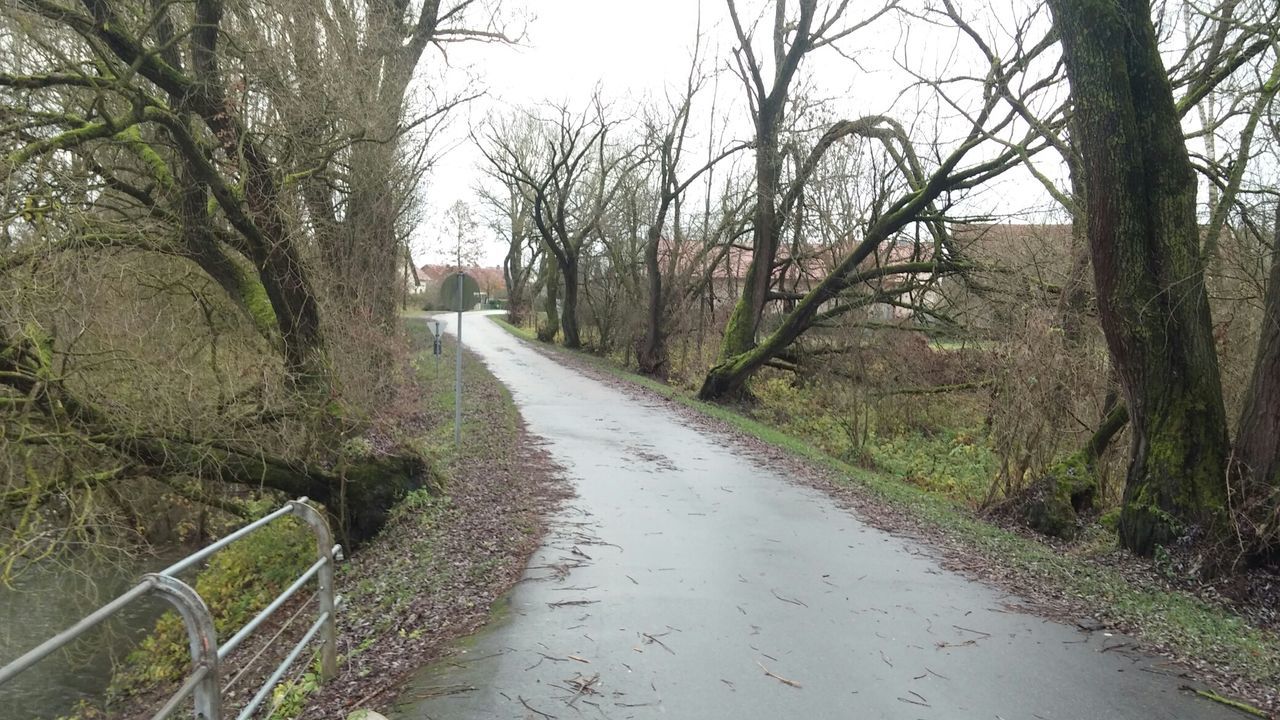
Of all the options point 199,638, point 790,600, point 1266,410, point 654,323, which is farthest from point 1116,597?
point 654,323

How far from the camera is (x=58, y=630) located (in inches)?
342

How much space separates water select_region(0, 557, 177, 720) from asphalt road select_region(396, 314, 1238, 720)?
3.78 m

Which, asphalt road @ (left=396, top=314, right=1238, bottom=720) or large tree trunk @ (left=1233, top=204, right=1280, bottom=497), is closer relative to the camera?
asphalt road @ (left=396, top=314, right=1238, bottom=720)

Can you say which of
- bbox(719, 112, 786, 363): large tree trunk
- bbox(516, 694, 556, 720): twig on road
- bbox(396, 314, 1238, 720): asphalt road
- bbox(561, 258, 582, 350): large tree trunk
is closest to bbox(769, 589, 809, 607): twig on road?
bbox(396, 314, 1238, 720): asphalt road

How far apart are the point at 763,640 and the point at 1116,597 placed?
332 cm

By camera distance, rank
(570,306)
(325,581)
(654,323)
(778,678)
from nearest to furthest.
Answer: (325,581) → (778,678) → (654,323) → (570,306)

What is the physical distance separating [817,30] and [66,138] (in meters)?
16.5

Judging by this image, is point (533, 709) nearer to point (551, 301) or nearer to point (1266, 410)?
point (1266, 410)

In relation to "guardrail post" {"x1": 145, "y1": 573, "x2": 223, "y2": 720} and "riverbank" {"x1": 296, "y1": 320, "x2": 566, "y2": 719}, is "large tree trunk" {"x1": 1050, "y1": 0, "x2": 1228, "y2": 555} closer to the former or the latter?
"riverbank" {"x1": 296, "y1": 320, "x2": 566, "y2": 719}

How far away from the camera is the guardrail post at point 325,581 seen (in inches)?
172

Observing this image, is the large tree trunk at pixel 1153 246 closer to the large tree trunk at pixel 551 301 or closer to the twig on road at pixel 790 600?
the twig on road at pixel 790 600

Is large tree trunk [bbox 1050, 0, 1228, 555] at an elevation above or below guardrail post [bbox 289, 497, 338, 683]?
above

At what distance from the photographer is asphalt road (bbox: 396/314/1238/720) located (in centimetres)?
463

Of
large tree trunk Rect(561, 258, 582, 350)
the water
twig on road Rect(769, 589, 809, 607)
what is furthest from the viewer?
large tree trunk Rect(561, 258, 582, 350)
